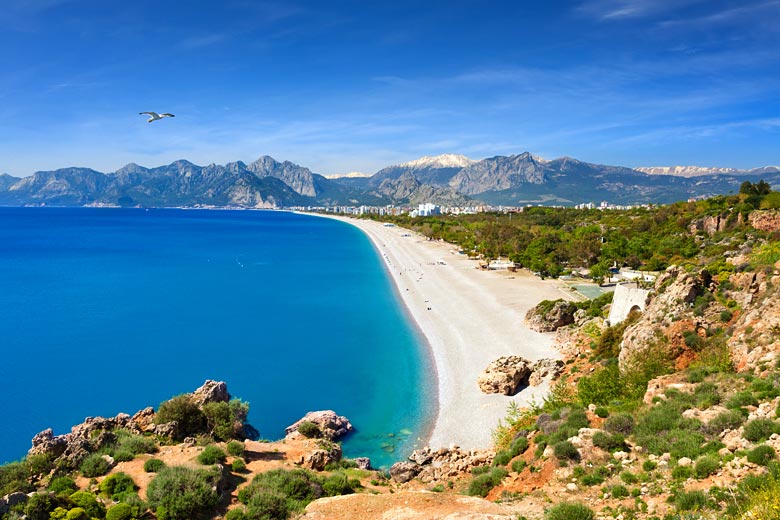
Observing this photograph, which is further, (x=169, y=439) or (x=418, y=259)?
(x=418, y=259)

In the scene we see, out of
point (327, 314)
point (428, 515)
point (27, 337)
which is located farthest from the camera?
point (327, 314)

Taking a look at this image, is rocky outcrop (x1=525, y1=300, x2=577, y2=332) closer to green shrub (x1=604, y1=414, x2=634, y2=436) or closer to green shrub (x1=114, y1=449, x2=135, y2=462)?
green shrub (x1=604, y1=414, x2=634, y2=436)

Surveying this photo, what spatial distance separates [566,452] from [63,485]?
51.0 feet

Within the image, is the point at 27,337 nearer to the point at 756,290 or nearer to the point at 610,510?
the point at 610,510

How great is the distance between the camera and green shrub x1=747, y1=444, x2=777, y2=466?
1091cm

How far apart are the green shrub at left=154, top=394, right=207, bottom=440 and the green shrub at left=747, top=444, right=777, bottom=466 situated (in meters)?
19.8

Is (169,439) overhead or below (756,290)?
below

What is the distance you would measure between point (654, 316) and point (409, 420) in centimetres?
1414

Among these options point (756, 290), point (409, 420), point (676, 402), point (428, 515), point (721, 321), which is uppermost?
point (756, 290)

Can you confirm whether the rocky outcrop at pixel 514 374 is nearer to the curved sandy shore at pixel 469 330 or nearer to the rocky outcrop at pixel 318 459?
the curved sandy shore at pixel 469 330

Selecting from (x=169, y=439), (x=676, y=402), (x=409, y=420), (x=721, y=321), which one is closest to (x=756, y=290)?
(x=721, y=321)

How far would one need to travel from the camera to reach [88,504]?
13195 mm

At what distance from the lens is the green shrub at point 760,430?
11875 mm

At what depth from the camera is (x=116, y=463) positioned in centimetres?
1647
